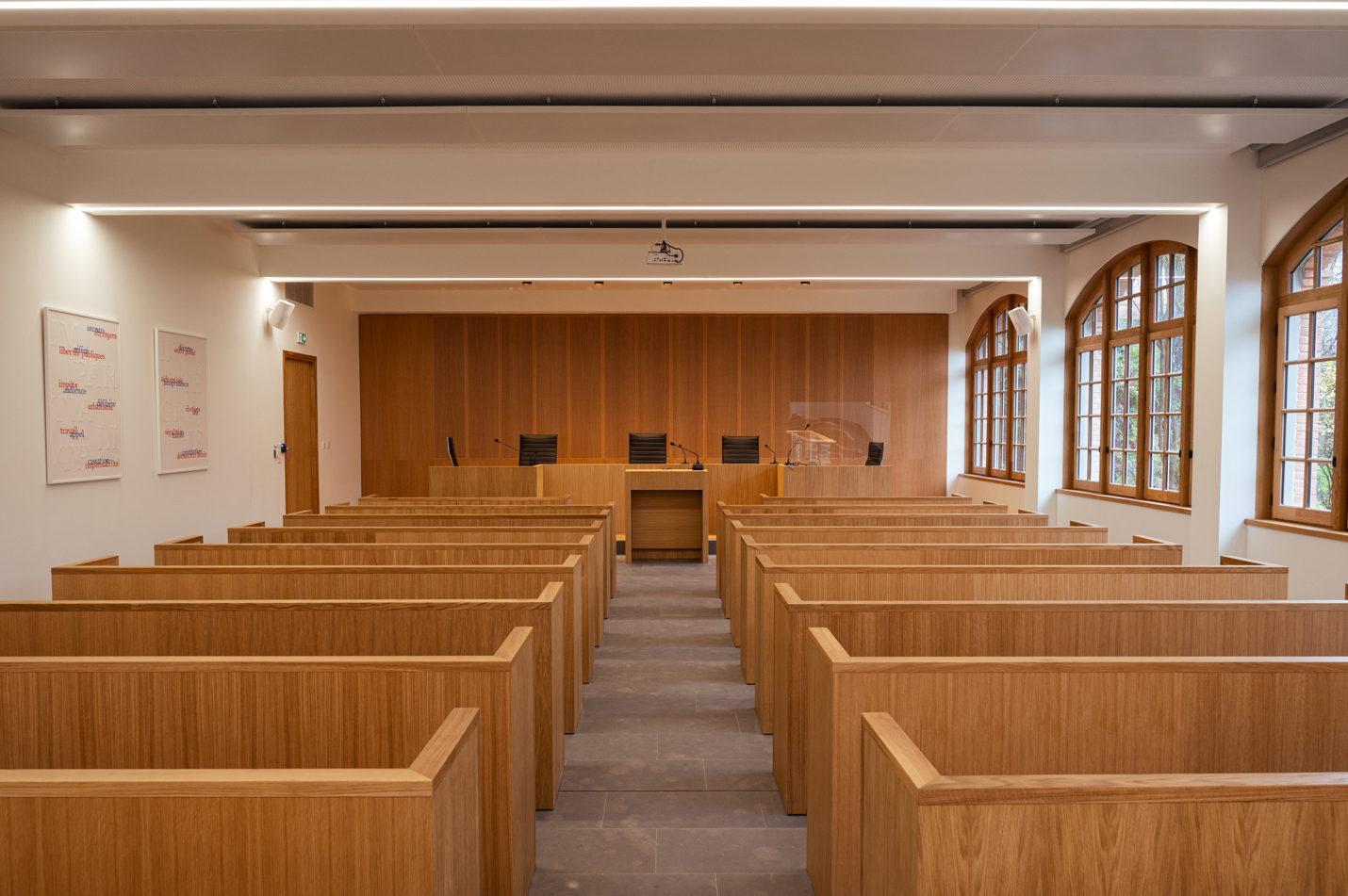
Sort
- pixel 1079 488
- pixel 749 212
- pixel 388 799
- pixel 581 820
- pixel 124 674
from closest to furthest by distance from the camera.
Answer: pixel 388 799 < pixel 124 674 < pixel 581 820 < pixel 749 212 < pixel 1079 488

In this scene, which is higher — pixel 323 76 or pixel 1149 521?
pixel 323 76

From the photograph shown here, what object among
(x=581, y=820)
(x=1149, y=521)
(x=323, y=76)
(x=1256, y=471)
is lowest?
(x=581, y=820)

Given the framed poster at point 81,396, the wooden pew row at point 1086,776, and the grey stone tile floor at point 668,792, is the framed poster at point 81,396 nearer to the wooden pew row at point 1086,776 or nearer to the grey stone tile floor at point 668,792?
the grey stone tile floor at point 668,792

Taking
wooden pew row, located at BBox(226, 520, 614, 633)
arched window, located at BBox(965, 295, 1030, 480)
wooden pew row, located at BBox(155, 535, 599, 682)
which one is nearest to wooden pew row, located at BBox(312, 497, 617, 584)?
wooden pew row, located at BBox(226, 520, 614, 633)

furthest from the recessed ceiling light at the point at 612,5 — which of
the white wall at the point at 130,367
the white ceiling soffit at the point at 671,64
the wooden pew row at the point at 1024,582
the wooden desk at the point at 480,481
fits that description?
the wooden desk at the point at 480,481

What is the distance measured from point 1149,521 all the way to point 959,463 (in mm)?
4521

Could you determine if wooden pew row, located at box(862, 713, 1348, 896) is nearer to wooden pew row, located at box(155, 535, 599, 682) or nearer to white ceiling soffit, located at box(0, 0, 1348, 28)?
wooden pew row, located at box(155, 535, 599, 682)

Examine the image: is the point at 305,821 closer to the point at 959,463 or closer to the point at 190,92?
the point at 190,92

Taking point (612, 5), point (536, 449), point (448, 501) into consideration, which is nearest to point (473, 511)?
point (448, 501)

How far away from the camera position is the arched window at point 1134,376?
22.5ft

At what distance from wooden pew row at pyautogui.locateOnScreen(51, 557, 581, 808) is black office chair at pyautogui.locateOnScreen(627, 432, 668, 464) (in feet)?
20.6

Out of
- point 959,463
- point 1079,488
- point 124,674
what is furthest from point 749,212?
point 959,463

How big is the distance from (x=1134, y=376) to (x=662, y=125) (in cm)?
513

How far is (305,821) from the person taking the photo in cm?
123
